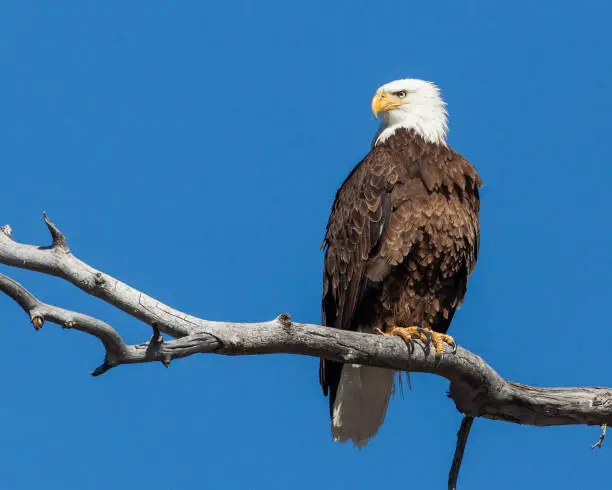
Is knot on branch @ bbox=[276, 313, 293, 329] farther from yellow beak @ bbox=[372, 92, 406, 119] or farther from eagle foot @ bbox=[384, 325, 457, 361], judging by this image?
yellow beak @ bbox=[372, 92, 406, 119]

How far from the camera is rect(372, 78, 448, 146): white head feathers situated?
6941 millimetres

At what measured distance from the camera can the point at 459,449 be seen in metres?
5.80

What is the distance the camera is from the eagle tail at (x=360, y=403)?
22.0ft

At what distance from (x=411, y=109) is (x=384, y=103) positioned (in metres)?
0.19

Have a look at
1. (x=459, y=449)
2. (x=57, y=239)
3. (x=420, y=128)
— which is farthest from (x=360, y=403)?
(x=57, y=239)

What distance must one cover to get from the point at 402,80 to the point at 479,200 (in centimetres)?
116

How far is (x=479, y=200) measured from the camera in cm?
668

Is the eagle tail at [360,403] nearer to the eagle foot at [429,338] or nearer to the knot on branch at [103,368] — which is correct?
the eagle foot at [429,338]

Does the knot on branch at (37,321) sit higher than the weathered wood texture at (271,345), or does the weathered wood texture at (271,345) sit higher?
the weathered wood texture at (271,345)

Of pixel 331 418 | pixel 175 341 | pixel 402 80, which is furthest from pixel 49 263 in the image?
pixel 402 80

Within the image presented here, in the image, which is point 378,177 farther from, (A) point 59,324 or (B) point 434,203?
(A) point 59,324

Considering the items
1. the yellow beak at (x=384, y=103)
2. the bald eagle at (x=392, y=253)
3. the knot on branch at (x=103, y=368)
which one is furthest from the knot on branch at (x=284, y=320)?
the yellow beak at (x=384, y=103)

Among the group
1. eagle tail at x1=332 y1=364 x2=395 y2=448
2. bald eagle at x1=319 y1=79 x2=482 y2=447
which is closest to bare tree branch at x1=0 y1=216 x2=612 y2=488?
bald eagle at x1=319 y1=79 x2=482 y2=447

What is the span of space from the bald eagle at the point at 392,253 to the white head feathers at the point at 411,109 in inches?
3.5
